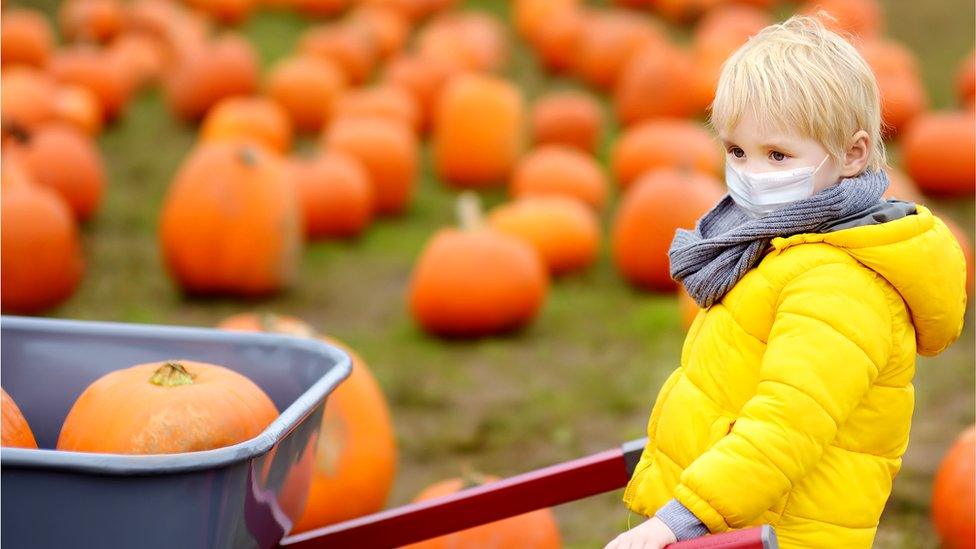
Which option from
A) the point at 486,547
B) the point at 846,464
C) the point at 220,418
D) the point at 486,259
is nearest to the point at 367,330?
the point at 486,259

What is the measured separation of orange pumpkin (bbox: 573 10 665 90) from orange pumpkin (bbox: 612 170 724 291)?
3.68 meters

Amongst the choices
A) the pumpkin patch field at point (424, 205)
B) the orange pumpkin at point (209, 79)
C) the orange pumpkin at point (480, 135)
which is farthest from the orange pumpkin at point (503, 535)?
the orange pumpkin at point (209, 79)

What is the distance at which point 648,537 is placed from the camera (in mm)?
1853

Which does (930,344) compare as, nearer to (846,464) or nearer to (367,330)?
(846,464)

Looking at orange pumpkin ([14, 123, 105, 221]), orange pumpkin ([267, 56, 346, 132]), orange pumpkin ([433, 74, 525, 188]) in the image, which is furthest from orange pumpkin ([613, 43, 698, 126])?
orange pumpkin ([14, 123, 105, 221])

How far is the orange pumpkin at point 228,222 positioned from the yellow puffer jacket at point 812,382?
3663 millimetres

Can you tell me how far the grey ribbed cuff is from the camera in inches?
73.4

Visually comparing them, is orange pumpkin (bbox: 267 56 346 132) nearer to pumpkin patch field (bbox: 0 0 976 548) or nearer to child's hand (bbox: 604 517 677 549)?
pumpkin patch field (bbox: 0 0 976 548)

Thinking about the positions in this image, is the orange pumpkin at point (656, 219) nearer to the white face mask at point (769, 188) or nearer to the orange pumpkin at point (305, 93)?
the orange pumpkin at point (305, 93)

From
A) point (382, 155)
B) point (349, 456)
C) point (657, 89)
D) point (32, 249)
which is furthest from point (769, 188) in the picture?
point (657, 89)

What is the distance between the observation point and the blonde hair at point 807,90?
1.99 meters

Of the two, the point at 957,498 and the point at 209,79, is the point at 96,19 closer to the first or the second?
the point at 209,79

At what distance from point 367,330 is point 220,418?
130 inches

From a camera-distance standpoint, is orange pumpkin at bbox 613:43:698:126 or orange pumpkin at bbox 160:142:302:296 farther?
orange pumpkin at bbox 613:43:698:126
